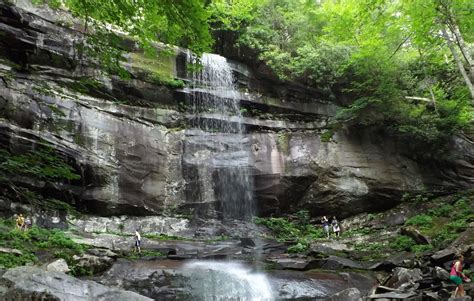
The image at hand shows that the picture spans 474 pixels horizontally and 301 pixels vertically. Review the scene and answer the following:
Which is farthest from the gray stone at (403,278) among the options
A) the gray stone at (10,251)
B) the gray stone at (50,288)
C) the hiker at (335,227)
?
the gray stone at (10,251)

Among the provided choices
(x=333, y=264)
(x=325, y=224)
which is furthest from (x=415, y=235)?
(x=325, y=224)

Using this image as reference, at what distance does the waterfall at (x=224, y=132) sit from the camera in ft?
62.3

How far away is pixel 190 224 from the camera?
17.8 m

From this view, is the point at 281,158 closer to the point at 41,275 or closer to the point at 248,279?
the point at 248,279

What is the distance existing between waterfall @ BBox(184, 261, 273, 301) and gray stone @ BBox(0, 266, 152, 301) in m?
3.76

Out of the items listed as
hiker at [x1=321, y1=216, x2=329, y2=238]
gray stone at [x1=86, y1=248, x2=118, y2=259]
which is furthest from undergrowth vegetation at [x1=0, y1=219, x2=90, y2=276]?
hiker at [x1=321, y1=216, x2=329, y2=238]

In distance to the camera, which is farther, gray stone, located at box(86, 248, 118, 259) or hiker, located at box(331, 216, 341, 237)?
hiker, located at box(331, 216, 341, 237)

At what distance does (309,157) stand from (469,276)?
35.7 ft

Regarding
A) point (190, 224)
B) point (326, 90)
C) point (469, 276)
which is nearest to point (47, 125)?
point (190, 224)

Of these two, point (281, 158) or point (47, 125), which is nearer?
point (47, 125)

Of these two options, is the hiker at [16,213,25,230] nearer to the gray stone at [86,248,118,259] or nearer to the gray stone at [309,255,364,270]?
the gray stone at [86,248,118,259]

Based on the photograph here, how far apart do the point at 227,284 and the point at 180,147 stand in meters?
9.81

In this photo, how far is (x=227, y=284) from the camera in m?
10.7

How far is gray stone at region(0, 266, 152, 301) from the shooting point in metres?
5.77
